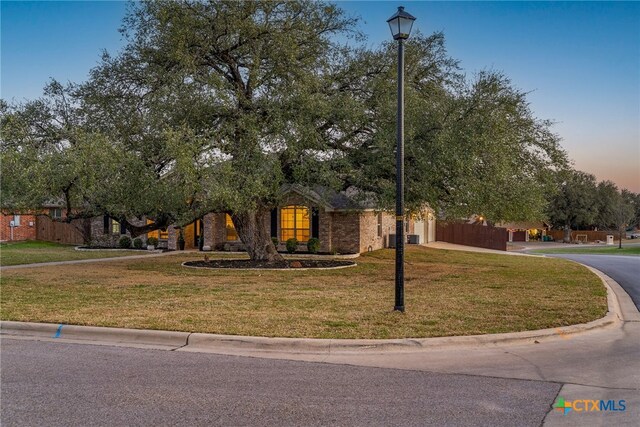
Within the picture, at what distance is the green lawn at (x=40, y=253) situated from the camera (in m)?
21.4

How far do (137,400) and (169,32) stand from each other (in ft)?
43.2

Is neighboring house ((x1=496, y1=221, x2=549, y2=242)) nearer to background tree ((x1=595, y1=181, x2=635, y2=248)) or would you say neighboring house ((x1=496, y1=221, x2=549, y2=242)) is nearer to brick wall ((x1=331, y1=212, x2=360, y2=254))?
background tree ((x1=595, y1=181, x2=635, y2=248))

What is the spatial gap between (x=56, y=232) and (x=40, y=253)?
9.91m

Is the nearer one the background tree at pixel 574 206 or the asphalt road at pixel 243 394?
the asphalt road at pixel 243 394

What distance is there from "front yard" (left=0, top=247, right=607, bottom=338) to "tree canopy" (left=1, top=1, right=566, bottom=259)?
2.25 metres

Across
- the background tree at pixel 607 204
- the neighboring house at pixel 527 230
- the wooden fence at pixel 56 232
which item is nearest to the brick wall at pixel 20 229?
the wooden fence at pixel 56 232

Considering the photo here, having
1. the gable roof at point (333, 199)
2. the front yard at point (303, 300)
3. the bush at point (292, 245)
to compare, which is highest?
the gable roof at point (333, 199)

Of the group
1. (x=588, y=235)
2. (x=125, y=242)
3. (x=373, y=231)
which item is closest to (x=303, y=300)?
(x=373, y=231)

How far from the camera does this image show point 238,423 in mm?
4684

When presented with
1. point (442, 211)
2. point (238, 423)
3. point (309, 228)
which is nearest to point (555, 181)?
A: point (442, 211)

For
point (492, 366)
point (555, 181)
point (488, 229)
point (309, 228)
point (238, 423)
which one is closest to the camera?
point (238, 423)

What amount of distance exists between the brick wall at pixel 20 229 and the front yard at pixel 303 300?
19685 millimetres

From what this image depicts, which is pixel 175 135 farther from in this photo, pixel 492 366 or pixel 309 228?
pixel 309 228

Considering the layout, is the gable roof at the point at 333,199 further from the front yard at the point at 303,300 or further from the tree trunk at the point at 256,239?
the front yard at the point at 303,300
